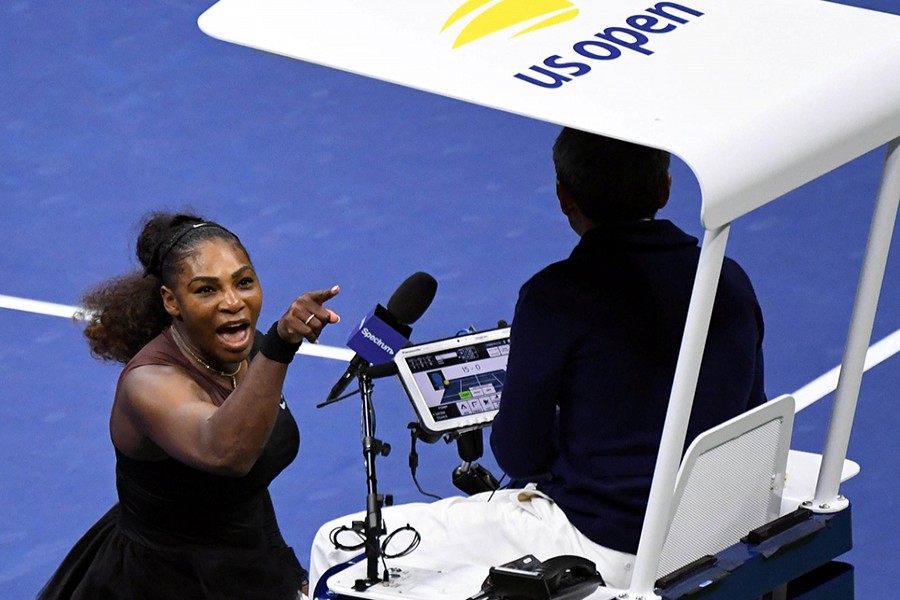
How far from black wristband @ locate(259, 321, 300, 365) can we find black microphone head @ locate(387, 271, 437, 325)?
29 cm

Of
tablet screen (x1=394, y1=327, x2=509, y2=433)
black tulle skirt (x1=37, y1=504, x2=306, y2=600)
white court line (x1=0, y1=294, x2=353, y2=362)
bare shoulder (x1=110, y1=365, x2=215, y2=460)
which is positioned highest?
bare shoulder (x1=110, y1=365, x2=215, y2=460)

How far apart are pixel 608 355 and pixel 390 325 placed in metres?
0.59

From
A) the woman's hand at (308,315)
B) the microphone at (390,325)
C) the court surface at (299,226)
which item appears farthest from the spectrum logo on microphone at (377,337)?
the court surface at (299,226)

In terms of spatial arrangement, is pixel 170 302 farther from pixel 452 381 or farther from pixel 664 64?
pixel 664 64

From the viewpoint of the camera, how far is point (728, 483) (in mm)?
4406

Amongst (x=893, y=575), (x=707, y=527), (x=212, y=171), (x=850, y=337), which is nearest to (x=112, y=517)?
(x=707, y=527)

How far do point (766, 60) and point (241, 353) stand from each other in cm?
174

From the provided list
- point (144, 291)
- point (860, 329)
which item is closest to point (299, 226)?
point (144, 291)

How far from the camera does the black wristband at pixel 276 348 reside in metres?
4.36

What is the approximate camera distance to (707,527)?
4379 mm

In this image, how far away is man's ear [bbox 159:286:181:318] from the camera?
16.1ft

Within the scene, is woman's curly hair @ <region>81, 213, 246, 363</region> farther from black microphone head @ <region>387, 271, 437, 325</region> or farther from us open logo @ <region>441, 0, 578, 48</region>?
us open logo @ <region>441, 0, 578, 48</region>

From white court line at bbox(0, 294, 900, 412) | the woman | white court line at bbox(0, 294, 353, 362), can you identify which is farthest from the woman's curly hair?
white court line at bbox(0, 294, 353, 362)

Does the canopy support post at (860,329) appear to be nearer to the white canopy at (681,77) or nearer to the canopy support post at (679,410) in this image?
the white canopy at (681,77)
